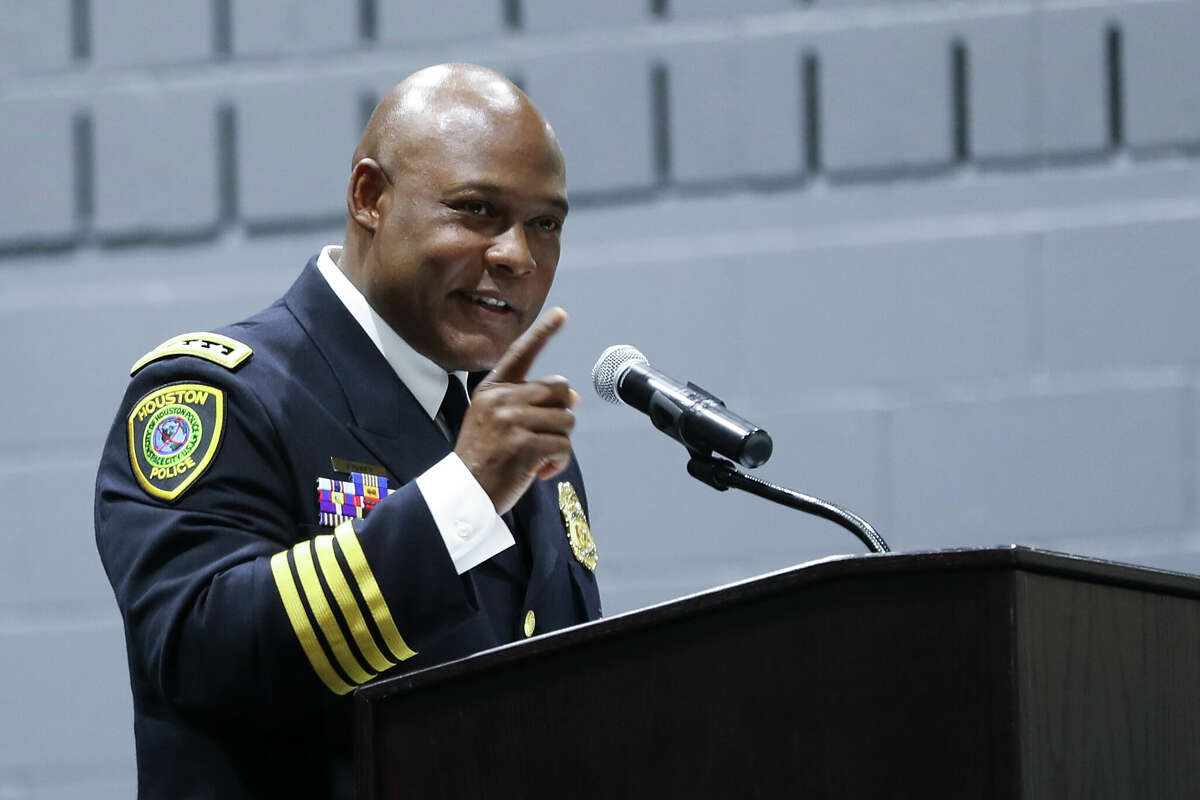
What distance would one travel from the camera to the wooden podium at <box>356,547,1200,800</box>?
2.71ft

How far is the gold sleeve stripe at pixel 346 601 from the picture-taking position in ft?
3.36

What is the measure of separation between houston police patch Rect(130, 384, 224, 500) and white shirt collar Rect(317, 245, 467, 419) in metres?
0.19

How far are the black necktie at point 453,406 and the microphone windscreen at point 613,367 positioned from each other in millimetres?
218

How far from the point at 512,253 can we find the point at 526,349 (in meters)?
0.30

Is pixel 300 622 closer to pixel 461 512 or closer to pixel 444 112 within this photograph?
pixel 461 512

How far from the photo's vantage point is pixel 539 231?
1.37 metres

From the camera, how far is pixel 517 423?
1.02m

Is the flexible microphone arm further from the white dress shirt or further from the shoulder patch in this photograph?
the shoulder patch

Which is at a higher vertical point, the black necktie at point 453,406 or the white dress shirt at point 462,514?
the black necktie at point 453,406

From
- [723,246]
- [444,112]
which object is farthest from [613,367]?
[723,246]

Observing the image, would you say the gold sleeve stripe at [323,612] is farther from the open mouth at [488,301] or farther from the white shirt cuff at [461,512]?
the open mouth at [488,301]

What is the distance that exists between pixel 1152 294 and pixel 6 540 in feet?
5.92

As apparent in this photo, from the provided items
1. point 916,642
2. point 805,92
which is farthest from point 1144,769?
point 805,92

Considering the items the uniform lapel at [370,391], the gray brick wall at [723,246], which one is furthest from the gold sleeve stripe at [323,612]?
the gray brick wall at [723,246]
